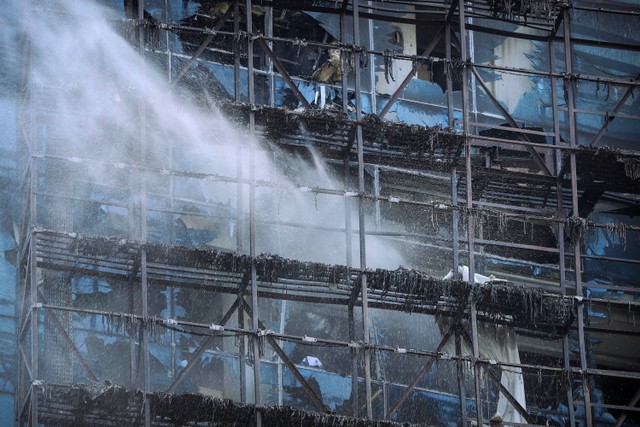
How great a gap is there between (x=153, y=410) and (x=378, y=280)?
15.1 ft

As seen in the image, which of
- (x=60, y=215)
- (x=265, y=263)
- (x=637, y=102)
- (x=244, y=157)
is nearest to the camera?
(x=265, y=263)

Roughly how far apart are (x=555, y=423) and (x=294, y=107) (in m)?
8.52

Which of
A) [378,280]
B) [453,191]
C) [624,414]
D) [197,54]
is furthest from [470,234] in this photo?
[197,54]

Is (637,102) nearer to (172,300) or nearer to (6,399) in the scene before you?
(172,300)

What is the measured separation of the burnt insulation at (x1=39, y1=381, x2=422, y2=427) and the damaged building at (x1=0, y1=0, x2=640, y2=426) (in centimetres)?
4

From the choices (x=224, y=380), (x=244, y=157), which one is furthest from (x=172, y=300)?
(x=244, y=157)

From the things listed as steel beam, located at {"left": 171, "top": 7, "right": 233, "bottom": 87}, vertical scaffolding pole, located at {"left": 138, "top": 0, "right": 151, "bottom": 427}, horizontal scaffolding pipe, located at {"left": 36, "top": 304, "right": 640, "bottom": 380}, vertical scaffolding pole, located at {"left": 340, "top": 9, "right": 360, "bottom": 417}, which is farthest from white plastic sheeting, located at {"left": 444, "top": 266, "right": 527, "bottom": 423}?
steel beam, located at {"left": 171, "top": 7, "right": 233, "bottom": 87}

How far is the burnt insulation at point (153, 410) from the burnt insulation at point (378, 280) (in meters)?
2.43

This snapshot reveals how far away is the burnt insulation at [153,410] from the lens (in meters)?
23.2

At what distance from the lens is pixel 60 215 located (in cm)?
2694

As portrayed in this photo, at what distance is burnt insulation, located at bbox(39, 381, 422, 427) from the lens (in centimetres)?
2325

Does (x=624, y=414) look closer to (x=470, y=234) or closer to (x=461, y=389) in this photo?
(x=461, y=389)

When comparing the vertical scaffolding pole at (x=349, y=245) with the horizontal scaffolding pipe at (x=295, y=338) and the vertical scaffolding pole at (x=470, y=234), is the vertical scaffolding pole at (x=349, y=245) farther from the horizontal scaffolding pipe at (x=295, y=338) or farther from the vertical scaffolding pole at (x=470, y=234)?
the vertical scaffolding pole at (x=470, y=234)

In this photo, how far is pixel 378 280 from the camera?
25.5 m
